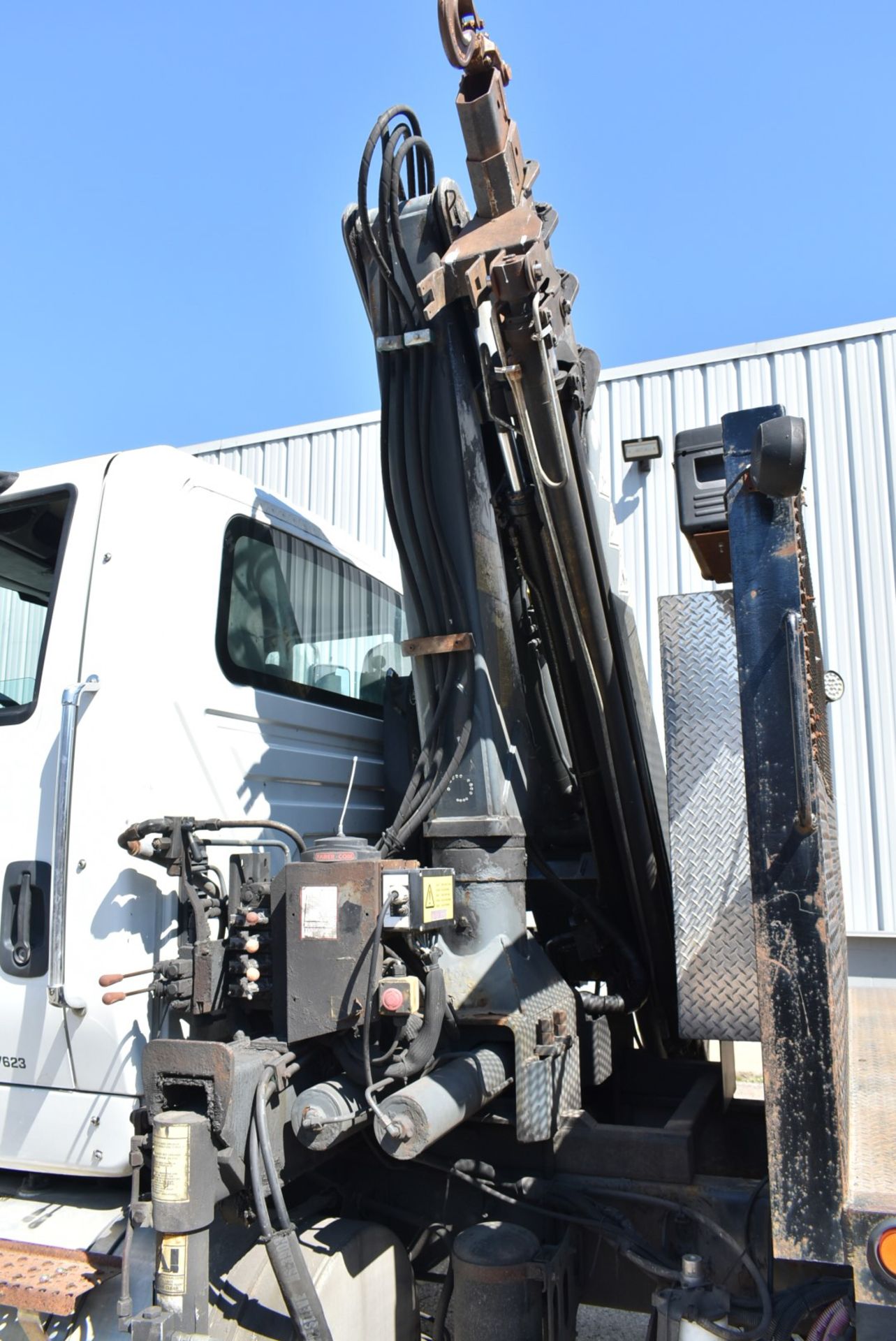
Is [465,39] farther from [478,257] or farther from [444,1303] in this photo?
[444,1303]

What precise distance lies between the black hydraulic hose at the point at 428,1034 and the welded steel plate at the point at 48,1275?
0.72 m

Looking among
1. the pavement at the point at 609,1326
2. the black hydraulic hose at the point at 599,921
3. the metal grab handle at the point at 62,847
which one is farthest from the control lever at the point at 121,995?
the pavement at the point at 609,1326

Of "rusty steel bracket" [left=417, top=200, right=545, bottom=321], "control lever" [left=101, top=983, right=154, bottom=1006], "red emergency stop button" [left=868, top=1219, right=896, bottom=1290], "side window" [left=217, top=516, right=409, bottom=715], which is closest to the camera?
"red emergency stop button" [left=868, top=1219, right=896, bottom=1290]

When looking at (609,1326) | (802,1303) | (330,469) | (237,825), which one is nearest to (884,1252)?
(802,1303)

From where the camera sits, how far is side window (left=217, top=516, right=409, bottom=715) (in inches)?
117

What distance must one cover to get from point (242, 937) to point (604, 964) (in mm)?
1370

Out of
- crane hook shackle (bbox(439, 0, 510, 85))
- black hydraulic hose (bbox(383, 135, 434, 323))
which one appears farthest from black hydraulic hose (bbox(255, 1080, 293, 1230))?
crane hook shackle (bbox(439, 0, 510, 85))

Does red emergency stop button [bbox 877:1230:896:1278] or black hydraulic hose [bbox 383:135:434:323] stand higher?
black hydraulic hose [bbox 383:135:434:323]

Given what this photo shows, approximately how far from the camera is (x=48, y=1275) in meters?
2.15

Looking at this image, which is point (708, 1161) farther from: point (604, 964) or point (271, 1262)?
point (271, 1262)

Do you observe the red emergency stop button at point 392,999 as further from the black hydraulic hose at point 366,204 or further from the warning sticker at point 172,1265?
the black hydraulic hose at point 366,204

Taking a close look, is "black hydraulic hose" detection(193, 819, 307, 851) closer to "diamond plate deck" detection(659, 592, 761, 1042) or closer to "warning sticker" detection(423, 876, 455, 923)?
"warning sticker" detection(423, 876, 455, 923)

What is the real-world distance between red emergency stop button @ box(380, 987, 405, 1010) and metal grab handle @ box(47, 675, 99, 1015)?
0.71m

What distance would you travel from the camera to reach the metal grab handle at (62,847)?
93.0 inches
